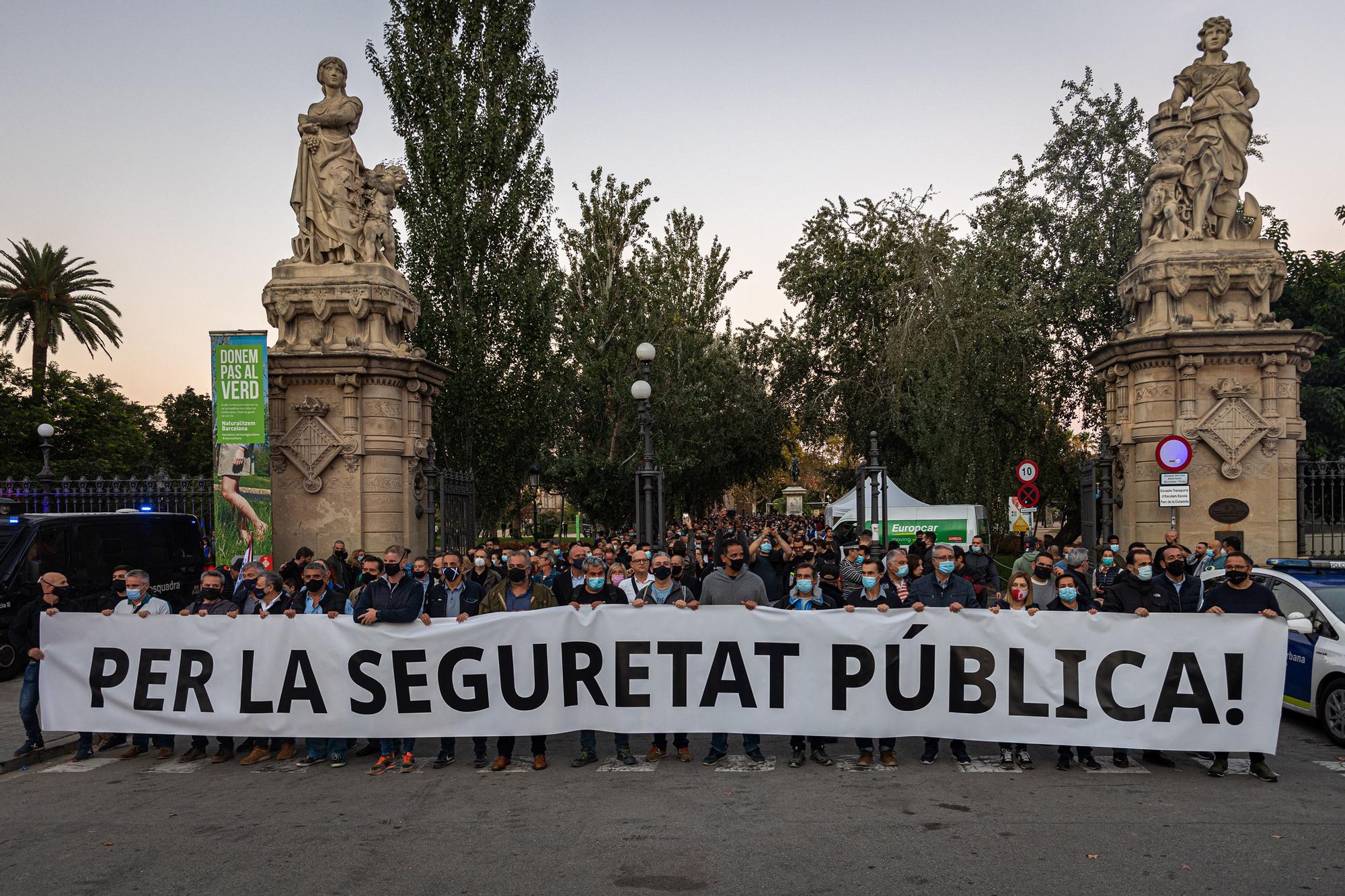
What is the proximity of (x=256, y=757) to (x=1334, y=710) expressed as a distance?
951 centimetres

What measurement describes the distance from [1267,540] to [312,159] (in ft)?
59.4

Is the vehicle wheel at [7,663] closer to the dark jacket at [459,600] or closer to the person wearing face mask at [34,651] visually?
the person wearing face mask at [34,651]

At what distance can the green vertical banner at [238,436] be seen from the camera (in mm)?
16375

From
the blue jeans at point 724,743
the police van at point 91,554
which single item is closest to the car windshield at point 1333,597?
the blue jeans at point 724,743

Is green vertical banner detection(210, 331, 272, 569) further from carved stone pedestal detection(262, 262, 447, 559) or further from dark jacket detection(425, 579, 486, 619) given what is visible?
dark jacket detection(425, 579, 486, 619)

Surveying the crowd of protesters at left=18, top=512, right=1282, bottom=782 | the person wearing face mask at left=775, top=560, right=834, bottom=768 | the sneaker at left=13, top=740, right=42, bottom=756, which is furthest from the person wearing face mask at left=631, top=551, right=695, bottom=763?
the sneaker at left=13, top=740, right=42, bottom=756

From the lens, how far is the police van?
13117 mm

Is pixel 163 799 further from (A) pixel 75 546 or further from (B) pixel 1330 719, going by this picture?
(B) pixel 1330 719

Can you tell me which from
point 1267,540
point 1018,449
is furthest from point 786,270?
point 1267,540

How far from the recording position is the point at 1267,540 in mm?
18281

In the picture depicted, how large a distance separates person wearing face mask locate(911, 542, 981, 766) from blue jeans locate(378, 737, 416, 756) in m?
4.41

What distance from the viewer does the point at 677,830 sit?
6863mm

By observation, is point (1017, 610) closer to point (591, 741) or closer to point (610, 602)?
point (610, 602)

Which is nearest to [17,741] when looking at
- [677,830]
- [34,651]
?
[34,651]
